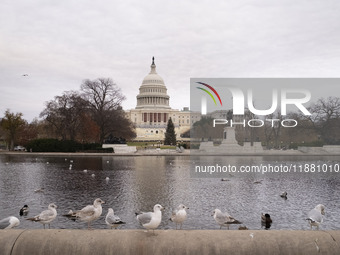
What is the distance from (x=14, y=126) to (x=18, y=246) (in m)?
53.5

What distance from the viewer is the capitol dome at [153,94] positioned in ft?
494

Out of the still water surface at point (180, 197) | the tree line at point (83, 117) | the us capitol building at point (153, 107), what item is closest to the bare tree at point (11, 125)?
the tree line at point (83, 117)

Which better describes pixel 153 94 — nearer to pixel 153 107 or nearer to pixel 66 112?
pixel 153 107

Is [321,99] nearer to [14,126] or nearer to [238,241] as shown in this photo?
[14,126]

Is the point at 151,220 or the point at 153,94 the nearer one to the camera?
the point at 151,220

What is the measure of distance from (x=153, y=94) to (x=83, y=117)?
99728 mm

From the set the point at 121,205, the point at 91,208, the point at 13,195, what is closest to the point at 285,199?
the point at 121,205

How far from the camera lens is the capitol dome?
494 ft

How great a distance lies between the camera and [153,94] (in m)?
150

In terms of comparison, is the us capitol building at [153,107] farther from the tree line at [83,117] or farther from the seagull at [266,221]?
the seagull at [266,221]

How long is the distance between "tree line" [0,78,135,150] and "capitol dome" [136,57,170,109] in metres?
91.8

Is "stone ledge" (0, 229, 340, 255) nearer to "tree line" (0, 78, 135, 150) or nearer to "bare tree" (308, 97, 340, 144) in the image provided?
"tree line" (0, 78, 135, 150)

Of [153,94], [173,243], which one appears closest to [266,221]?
[173,243]

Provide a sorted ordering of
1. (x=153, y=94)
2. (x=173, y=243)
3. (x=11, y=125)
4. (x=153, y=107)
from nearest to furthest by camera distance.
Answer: (x=173, y=243) → (x=11, y=125) → (x=153, y=107) → (x=153, y=94)
